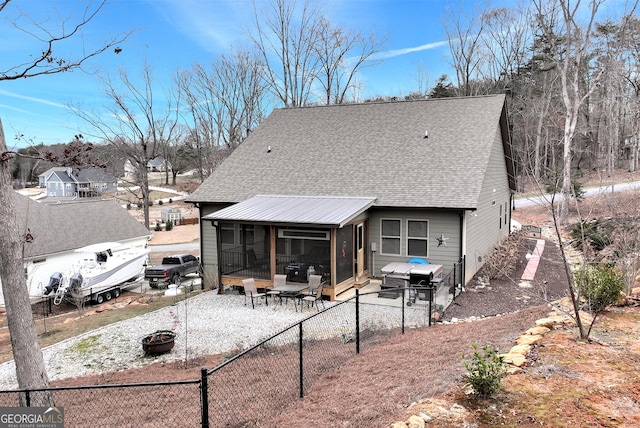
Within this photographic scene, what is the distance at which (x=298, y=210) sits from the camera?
14.0 metres

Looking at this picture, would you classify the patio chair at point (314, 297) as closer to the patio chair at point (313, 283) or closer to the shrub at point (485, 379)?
the patio chair at point (313, 283)

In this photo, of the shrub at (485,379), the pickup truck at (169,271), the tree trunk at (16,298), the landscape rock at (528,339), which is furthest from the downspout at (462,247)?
the pickup truck at (169,271)

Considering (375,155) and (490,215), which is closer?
(375,155)

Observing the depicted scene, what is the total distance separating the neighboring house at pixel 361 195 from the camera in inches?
539

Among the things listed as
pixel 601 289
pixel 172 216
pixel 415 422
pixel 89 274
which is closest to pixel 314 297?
pixel 601 289

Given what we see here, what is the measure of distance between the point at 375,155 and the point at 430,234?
4.22 m

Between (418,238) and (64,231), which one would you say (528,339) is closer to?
(418,238)

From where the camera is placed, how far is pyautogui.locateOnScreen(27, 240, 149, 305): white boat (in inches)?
666

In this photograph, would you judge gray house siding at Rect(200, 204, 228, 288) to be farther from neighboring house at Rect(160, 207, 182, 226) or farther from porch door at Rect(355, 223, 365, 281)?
neighboring house at Rect(160, 207, 182, 226)

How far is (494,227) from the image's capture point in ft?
60.2

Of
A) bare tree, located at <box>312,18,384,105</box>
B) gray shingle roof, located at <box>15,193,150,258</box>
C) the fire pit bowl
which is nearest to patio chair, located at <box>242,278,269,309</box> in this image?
the fire pit bowl

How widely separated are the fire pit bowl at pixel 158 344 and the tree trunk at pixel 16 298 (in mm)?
3043

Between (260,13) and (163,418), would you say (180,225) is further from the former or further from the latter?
(163,418)

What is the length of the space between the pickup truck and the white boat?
113 cm
